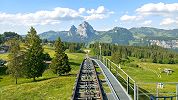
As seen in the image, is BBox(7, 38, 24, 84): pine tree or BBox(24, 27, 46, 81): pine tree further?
BBox(7, 38, 24, 84): pine tree

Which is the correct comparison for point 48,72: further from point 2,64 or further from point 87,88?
point 87,88

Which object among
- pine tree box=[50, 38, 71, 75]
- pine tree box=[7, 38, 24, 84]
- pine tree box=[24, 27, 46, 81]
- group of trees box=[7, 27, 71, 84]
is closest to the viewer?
pine tree box=[24, 27, 46, 81]

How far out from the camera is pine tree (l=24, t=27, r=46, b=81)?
81531 millimetres

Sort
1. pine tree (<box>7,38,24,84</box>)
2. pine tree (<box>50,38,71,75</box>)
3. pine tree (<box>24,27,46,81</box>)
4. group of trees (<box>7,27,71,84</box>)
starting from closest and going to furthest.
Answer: pine tree (<box>24,27,46,81</box>) → group of trees (<box>7,27,71,84</box>) → pine tree (<box>7,38,24,84</box>) → pine tree (<box>50,38,71,75</box>)

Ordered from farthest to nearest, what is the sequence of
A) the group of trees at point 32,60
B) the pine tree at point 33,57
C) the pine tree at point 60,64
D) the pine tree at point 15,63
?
the pine tree at point 60,64 → the pine tree at point 15,63 → the group of trees at point 32,60 → the pine tree at point 33,57

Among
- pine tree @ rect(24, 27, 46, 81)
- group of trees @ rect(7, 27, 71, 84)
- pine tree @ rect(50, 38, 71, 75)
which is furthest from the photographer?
pine tree @ rect(50, 38, 71, 75)

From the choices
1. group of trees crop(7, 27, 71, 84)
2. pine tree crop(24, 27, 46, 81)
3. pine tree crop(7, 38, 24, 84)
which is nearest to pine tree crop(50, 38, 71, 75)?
group of trees crop(7, 27, 71, 84)

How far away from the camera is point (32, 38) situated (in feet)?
274

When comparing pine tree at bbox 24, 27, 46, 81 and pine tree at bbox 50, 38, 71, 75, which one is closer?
pine tree at bbox 24, 27, 46, 81

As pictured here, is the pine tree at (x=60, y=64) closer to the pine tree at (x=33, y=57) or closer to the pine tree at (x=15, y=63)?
the pine tree at (x=33, y=57)

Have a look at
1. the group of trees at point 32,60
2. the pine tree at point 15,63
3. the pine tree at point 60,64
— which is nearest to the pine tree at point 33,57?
the group of trees at point 32,60

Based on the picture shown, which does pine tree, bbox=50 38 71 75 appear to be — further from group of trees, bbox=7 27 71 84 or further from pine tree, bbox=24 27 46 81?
pine tree, bbox=24 27 46 81

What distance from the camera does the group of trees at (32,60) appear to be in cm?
8188

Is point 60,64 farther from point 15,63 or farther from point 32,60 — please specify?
point 15,63
